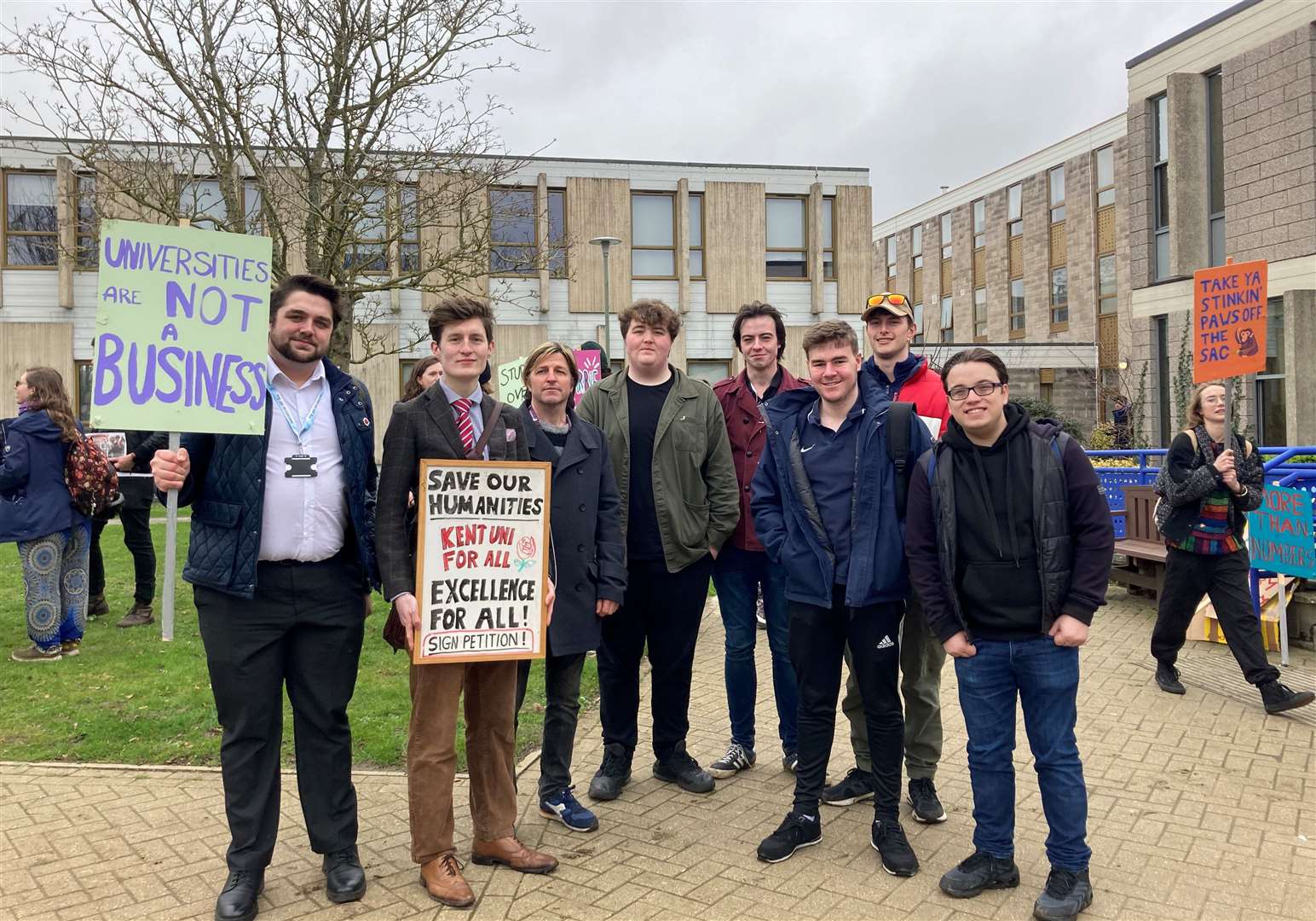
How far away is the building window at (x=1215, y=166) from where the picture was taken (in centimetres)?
1889

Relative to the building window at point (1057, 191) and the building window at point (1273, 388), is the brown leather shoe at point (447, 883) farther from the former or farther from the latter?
the building window at point (1057, 191)

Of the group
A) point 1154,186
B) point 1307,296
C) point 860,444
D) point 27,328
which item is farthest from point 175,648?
point 27,328

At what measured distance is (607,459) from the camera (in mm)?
4754

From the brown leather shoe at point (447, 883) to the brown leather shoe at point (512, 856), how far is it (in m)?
0.19

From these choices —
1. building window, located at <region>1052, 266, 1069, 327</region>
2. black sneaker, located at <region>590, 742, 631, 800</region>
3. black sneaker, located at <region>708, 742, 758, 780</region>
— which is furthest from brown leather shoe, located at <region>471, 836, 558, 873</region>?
building window, located at <region>1052, 266, 1069, 327</region>

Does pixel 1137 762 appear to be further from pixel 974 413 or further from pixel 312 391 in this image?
pixel 312 391

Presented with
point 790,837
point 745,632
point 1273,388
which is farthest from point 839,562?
point 1273,388

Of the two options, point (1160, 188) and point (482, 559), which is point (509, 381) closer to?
point (482, 559)

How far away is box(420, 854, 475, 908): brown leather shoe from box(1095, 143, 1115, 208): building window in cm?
3881

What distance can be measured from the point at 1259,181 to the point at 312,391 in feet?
63.0

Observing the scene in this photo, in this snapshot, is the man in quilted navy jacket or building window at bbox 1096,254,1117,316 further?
building window at bbox 1096,254,1117,316

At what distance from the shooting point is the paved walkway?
384 cm

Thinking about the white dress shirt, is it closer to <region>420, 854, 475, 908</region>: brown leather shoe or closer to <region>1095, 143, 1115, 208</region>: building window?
<region>420, 854, 475, 908</region>: brown leather shoe

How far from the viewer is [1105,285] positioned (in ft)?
121
